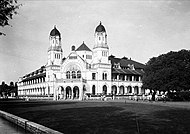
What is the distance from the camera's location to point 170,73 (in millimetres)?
44500

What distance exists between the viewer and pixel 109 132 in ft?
40.9

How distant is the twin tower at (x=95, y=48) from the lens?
73.1m

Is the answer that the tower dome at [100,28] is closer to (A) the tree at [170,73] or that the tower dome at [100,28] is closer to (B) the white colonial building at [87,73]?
(B) the white colonial building at [87,73]

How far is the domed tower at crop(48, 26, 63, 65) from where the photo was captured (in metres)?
78.8

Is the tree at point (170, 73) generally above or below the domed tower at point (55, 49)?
below

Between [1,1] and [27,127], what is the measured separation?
910 cm

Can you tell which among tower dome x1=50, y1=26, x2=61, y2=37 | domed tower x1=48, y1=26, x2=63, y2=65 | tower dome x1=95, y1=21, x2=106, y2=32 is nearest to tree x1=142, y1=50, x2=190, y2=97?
Answer: tower dome x1=95, y1=21, x2=106, y2=32

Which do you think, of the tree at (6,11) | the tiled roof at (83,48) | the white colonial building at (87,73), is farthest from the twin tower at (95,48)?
the tree at (6,11)

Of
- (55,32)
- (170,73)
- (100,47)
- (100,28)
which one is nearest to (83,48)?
(100,47)

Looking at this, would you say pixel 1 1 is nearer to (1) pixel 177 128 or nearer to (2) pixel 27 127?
(2) pixel 27 127

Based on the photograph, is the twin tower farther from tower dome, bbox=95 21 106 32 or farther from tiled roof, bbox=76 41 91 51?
tiled roof, bbox=76 41 91 51

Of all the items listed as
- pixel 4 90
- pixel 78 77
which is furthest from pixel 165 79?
pixel 4 90

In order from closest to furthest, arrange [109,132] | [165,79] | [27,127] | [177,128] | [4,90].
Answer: [109,132] < [177,128] < [27,127] < [165,79] < [4,90]

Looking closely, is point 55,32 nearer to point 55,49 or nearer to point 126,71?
point 55,49
